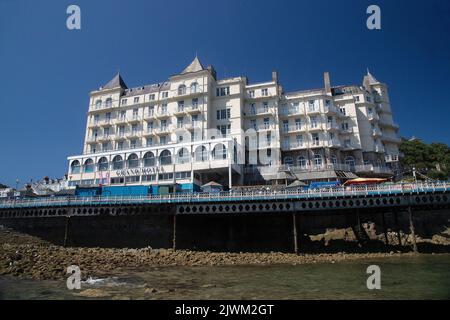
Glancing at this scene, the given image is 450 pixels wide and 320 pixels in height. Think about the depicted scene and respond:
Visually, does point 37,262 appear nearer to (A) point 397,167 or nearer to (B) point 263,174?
(B) point 263,174

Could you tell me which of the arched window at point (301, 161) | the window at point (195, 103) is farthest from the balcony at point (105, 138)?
the arched window at point (301, 161)

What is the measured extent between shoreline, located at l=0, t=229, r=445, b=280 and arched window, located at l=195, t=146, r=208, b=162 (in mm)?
17726

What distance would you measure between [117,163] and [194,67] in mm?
23673

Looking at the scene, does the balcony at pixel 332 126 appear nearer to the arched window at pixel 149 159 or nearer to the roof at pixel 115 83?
the arched window at pixel 149 159

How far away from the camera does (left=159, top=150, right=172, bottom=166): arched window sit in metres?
47.0

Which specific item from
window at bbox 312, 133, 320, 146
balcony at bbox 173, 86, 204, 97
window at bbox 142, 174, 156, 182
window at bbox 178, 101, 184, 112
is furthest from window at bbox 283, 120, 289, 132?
window at bbox 142, 174, 156, 182

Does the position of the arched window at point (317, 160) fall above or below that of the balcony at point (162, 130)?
below

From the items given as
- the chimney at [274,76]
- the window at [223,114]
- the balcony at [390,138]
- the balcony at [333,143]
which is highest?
the chimney at [274,76]

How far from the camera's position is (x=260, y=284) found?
15641 mm

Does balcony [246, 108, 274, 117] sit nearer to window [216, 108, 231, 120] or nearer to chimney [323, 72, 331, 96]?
window [216, 108, 231, 120]

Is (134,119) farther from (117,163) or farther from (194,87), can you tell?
(194,87)

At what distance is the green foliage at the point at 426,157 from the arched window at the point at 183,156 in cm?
4023

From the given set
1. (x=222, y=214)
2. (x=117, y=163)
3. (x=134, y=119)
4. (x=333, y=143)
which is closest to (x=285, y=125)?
(x=333, y=143)

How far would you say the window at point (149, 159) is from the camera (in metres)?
48.2
